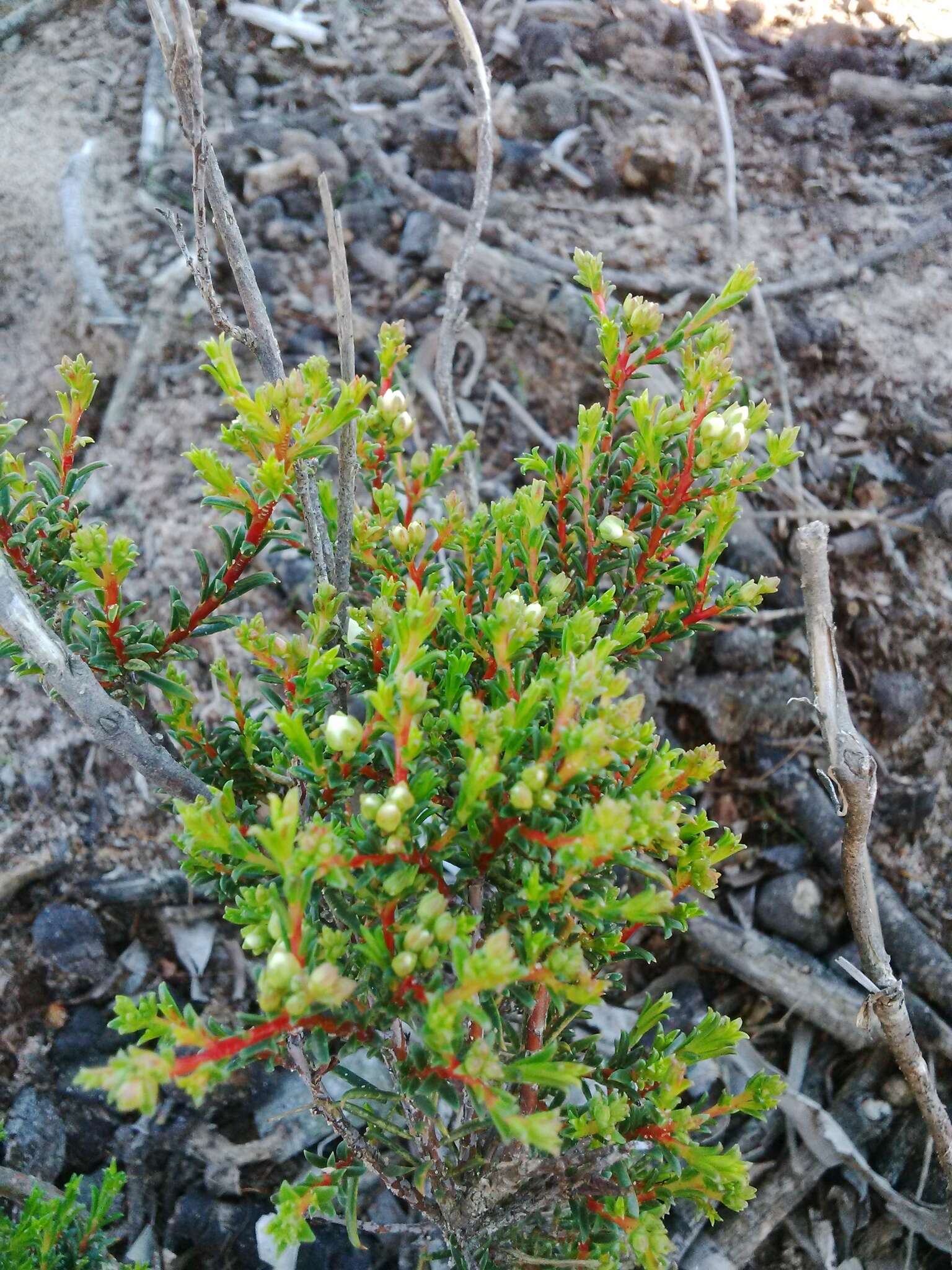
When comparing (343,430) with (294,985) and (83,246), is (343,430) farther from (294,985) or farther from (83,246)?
(83,246)

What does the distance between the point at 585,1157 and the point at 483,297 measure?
3.17 m

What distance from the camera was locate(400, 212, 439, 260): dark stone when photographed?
3.93 metres

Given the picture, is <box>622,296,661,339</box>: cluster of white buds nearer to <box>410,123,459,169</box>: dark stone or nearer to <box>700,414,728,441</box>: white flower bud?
<box>700,414,728,441</box>: white flower bud

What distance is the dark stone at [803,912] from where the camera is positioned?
2.65 meters

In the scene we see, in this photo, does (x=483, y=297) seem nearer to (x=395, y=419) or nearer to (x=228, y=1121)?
(x=395, y=419)

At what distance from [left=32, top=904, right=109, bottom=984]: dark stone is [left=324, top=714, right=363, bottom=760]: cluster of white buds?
5.19 feet

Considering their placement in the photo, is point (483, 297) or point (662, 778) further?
point (483, 297)

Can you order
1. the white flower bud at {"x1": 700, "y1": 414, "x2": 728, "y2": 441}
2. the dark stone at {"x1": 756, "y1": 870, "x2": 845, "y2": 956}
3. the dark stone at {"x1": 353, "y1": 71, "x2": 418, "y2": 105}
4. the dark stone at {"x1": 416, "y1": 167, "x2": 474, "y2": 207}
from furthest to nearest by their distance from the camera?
the dark stone at {"x1": 353, "y1": 71, "x2": 418, "y2": 105}
the dark stone at {"x1": 416, "y1": 167, "x2": 474, "y2": 207}
the dark stone at {"x1": 756, "y1": 870, "x2": 845, "y2": 956}
the white flower bud at {"x1": 700, "y1": 414, "x2": 728, "y2": 441}

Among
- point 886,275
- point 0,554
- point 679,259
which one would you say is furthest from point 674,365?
point 0,554

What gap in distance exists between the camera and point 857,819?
6.15 feet

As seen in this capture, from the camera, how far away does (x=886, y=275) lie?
12.4ft

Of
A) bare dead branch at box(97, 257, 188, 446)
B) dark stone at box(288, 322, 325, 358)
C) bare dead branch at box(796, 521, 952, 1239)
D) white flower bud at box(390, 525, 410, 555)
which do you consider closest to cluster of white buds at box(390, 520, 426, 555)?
white flower bud at box(390, 525, 410, 555)

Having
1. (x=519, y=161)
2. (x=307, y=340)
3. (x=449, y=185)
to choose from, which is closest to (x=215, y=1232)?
(x=307, y=340)

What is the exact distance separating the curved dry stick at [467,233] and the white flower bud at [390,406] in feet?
2.60
